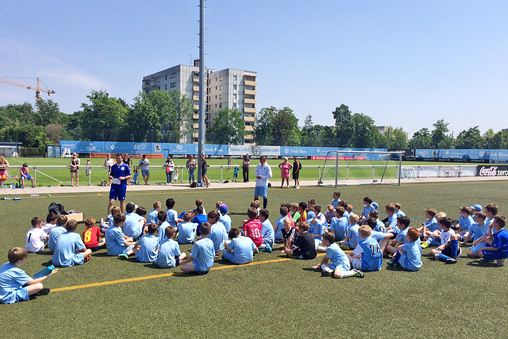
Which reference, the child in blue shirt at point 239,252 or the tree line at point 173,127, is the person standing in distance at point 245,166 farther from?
the tree line at point 173,127

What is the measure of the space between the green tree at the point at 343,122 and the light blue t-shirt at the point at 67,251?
108 meters

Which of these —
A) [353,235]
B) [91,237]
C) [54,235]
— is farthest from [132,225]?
[353,235]

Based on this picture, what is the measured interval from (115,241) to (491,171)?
40934 millimetres

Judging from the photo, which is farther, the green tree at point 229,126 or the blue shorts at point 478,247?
the green tree at point 229,126

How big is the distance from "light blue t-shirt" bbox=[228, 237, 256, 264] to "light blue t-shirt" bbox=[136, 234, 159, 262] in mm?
1628

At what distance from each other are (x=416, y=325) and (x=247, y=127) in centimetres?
11221

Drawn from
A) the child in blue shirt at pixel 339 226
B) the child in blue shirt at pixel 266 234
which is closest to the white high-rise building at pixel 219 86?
the child in blue shirt at pixel 339 226

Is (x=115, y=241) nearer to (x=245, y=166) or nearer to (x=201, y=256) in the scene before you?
(x=201, y=256)

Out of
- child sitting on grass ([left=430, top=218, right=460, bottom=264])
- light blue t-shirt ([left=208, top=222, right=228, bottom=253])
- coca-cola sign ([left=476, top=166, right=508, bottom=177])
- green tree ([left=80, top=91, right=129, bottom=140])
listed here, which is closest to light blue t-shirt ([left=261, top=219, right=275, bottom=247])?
light blue t-shirt ([left=208, top=222, right=228, bottom=253])

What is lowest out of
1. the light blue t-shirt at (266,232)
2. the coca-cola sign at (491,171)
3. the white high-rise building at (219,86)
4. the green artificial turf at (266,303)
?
the green artificial turf at (266,303)

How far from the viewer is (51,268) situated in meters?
6.35

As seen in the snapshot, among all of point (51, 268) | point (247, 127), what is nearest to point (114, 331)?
point (51, 268)

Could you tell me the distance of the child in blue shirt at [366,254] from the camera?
22.7ft

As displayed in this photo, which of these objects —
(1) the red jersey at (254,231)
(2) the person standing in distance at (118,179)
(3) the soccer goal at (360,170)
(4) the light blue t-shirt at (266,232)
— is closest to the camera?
(1) the red jersey at (254,231)
